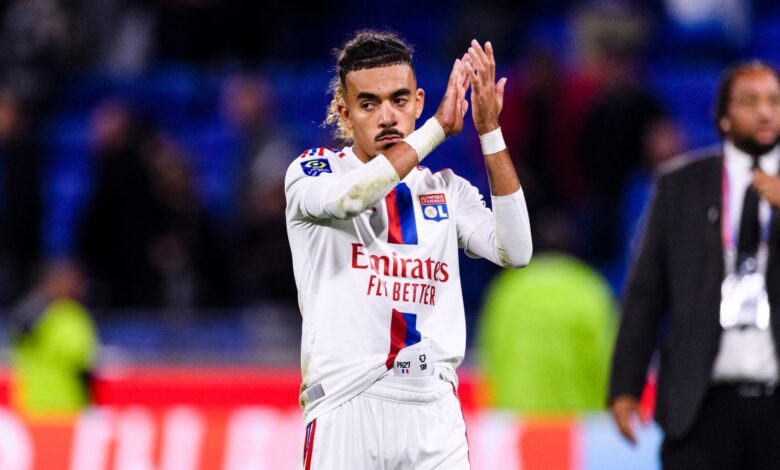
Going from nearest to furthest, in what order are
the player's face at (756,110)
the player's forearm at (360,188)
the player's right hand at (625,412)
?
the player's forearm at (360,188) → the player's face at (756,110) → the player's right hand at (625,412)

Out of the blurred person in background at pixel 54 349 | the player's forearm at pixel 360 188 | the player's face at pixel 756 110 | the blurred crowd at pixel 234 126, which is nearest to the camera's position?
the player's forearm at pixel 360 188

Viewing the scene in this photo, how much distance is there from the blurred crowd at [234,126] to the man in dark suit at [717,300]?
343 centimetres

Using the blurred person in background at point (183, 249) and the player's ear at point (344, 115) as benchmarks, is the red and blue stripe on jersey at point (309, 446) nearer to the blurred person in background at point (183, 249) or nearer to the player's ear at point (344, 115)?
the player's ear at point (344, 115)

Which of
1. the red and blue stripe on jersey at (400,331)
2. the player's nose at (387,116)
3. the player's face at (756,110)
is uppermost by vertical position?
the player's face at (756,110)

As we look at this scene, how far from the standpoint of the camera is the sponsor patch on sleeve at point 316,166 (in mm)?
4270

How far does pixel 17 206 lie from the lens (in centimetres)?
1157

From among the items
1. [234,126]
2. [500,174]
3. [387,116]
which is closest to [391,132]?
[387,116]

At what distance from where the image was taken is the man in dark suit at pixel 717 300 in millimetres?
5414

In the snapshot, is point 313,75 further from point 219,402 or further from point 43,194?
point 219,402

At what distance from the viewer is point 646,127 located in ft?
34.1

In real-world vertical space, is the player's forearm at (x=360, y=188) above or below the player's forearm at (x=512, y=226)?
above

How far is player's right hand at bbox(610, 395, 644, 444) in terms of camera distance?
5664 millimetres

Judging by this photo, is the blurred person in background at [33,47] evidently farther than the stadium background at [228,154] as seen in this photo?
Yes

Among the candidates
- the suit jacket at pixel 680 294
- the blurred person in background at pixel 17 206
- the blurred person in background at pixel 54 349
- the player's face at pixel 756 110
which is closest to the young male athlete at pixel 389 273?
the suit jacket at pixel 680 294
